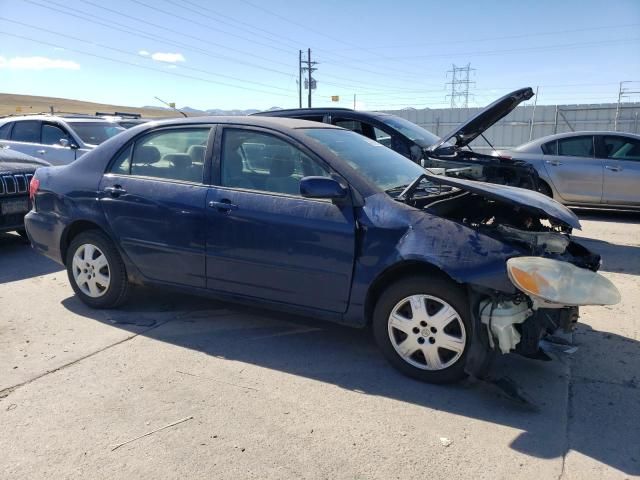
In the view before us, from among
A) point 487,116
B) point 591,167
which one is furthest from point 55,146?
point 591,167

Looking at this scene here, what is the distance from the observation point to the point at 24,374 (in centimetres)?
369

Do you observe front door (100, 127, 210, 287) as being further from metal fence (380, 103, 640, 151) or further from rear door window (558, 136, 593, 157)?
metal fence (380, 103, 640, 151)

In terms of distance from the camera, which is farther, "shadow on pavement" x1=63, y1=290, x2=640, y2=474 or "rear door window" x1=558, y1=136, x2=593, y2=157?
"rear door window" x1=558, y1=136, x2=593, y2=157

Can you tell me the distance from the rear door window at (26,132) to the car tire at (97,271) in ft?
24.4

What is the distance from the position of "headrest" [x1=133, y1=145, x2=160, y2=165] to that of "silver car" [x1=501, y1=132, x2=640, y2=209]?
276 inches

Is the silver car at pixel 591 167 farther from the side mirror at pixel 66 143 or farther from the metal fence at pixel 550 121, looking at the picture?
the metal fence at pixel 550 121

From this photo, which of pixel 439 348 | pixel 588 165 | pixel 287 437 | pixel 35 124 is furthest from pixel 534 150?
pixel 35 124

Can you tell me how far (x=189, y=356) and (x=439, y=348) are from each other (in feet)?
5.87

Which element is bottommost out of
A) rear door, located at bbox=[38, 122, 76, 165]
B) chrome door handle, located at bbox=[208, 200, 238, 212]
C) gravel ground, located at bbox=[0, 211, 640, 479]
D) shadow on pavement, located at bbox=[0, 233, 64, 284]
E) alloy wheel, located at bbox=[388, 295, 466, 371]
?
gravel ground, located at bbox=[0, 211, 640, 479]

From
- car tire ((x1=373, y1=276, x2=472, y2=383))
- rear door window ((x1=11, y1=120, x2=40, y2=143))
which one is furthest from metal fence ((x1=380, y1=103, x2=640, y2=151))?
car tire ((x1=373, y1=276, x2=472, y2=383))

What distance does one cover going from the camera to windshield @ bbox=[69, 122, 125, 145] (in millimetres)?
10844

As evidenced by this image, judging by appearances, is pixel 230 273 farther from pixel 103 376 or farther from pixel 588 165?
pixel 588 165

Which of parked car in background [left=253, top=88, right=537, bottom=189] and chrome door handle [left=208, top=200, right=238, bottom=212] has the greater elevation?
parked car in background [left=253, top=88, right=537, bottom=189]

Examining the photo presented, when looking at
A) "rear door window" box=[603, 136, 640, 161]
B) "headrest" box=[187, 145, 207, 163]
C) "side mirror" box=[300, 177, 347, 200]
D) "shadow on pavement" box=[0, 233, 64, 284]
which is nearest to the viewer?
"side mirror" box=[300, 177, 347, 200]
